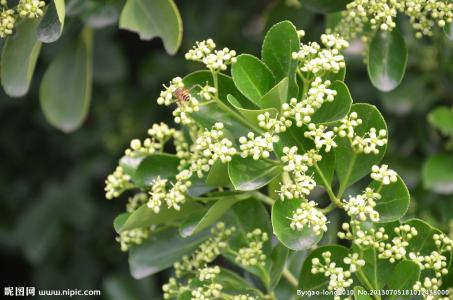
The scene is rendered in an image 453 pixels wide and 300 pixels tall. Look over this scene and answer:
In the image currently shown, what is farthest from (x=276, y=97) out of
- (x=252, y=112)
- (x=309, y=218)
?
(x=309, y=218)

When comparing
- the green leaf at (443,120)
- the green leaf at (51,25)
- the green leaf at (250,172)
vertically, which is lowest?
the green leaf at (443,120)

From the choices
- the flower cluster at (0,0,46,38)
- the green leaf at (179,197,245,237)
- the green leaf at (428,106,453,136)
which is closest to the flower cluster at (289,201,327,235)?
the green leaf at (179,197,245,237)

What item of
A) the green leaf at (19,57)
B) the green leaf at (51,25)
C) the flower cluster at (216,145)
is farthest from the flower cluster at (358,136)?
the green leaf at (19,57)

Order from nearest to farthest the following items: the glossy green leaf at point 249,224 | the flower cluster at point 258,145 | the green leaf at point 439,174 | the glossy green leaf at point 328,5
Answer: the flower cluster at point 258,145 → the glossy green leaf at point 249,224 → the glossy green leaf at point 328,5 → the green leaf at point 439,174

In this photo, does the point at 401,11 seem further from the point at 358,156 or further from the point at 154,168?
the point at 154,168

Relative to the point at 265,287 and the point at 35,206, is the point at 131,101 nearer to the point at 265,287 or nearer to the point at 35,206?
the point at 35,206

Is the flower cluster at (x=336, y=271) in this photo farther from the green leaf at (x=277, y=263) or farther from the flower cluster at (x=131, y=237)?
the flower cluster at (x=131, y=237)

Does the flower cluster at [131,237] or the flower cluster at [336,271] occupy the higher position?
the flower cluster at [336,271]
